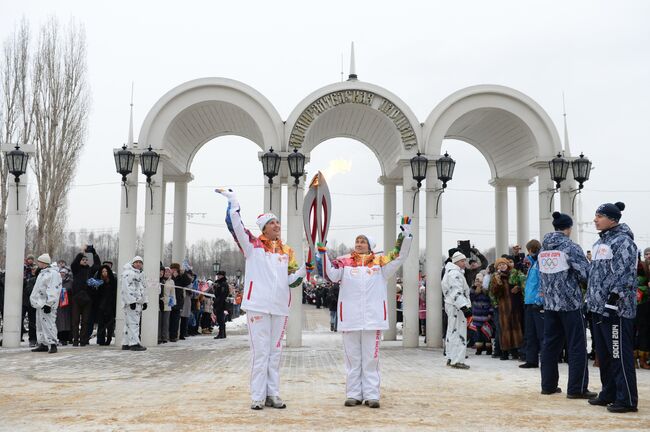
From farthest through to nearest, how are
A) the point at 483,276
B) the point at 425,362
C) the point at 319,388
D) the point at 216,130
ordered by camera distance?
the point at 216,130 → the point at 483,276 → the point at 425,362 → the point at 319,388

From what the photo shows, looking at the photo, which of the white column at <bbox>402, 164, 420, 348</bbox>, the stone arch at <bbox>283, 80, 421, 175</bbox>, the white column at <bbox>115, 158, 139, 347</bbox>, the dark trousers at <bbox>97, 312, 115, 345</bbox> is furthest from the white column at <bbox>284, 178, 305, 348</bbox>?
the dark trousers at <bbox>97, 312, 115, 345</bbox>

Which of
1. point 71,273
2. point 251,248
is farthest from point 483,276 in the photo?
point 71,273

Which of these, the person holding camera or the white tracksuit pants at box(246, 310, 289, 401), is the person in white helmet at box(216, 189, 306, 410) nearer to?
the white tracksuit pants at box(246, 310, 289, 401)

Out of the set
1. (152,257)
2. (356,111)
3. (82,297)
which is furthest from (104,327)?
(356,111)

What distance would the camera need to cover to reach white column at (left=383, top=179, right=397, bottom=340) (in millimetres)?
17156

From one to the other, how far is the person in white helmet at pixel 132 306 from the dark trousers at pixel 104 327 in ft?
4.66

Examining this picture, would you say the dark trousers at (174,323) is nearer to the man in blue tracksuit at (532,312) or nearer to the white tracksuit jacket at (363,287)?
the man in blue tracksuit at (532,312)

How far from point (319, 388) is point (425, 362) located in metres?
3.91

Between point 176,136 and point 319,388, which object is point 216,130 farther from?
point 319,388

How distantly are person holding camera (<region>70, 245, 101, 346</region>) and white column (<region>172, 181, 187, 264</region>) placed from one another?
305 centimetres

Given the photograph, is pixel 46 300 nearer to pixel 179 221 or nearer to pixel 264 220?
pixel 179 221

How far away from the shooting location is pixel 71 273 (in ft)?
49.3

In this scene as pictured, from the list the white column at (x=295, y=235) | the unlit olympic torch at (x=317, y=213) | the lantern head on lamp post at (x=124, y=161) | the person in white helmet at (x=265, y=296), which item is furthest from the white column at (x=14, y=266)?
the unlit olympic torch at (x=317, y=213)

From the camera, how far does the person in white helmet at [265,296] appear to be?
6945mm
